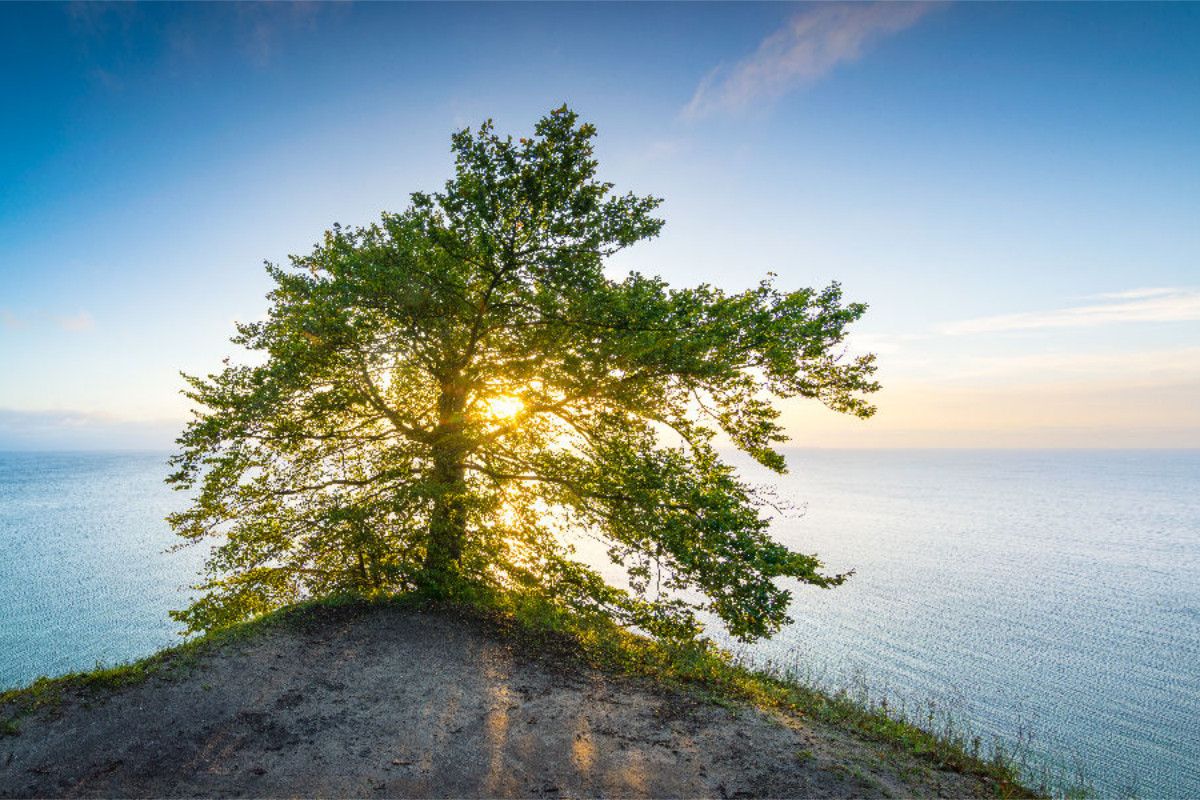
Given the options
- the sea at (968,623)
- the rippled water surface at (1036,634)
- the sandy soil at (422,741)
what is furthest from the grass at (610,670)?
the rippled water surface at (1036,634)

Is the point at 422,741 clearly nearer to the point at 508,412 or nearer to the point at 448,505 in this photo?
the point at 448,505

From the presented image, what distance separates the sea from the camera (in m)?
19.4

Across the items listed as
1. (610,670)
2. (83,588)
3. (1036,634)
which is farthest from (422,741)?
(83,588)

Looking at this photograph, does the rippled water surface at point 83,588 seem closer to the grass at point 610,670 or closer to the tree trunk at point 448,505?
the grass at point 610,670

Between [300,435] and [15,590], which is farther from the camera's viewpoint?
[15,590]

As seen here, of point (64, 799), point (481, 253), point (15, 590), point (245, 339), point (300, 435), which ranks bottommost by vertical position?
point (15, 590)

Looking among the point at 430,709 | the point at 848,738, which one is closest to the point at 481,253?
the point at 430,709

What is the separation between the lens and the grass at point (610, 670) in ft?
30.8

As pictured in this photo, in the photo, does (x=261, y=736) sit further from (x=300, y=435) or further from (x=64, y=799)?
(x=300, y=435)

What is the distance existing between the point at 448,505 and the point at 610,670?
5630 mm

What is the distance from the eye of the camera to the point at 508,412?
15.1m

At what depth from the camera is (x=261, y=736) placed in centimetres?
882

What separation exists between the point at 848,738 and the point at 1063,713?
62.7 ft

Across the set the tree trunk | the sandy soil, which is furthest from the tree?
the sandy soil
